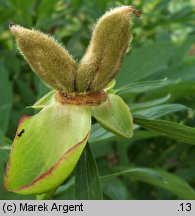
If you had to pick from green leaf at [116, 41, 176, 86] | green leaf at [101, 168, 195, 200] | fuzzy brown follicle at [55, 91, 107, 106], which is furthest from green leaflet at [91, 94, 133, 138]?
green leaf at [116, 41, 176, 86]

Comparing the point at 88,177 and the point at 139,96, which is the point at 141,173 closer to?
the point at 88,177

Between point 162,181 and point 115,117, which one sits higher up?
point 115,117

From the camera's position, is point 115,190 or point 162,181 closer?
point 162,181

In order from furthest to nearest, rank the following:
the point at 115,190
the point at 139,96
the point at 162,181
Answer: the point at 139,96
the point at 115,190
the point at 162,181

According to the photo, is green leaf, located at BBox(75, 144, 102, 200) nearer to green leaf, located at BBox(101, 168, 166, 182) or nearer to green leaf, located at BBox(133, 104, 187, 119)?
green leaf, located at BBox(101, 168, 166, 182)

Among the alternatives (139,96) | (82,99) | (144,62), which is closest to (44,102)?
(82,99)
